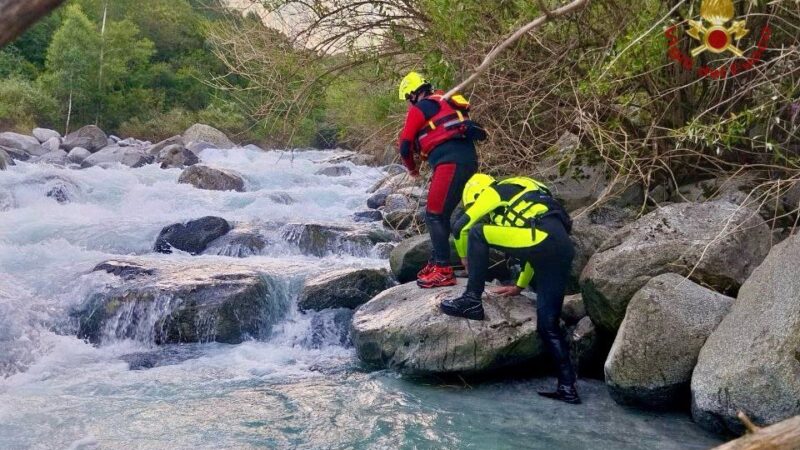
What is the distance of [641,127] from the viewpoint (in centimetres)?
723

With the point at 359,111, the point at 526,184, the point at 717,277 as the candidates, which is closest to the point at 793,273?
the point at 717,277

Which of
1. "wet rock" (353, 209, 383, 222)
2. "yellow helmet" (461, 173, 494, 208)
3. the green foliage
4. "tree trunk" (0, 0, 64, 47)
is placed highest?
the green foliage

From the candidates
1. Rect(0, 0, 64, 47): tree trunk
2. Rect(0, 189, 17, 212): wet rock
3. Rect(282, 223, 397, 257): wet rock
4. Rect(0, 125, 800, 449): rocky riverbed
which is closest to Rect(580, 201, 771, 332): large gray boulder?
Rect(0, 125, 800, 449): rocky riverbed

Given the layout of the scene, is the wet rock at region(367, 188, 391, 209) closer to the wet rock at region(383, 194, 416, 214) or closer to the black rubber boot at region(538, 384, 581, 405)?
the wet rock at region(383, 194, 416, 214)

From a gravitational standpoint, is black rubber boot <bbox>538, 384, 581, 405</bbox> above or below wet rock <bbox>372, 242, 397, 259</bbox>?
below

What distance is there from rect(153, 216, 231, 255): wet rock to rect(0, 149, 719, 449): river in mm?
380

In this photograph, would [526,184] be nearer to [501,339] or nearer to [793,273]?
[501,339]

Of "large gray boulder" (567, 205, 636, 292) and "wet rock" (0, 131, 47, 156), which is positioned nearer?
"large gray boulder" (567, 205, 636, 292)

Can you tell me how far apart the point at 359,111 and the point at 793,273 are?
7.34 metres

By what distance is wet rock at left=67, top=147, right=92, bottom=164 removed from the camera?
67.5 feet

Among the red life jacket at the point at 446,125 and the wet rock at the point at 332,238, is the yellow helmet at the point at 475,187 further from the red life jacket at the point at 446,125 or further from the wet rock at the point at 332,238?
the wet rock at the point at 332,238

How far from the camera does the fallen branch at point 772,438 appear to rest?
85.0 inches

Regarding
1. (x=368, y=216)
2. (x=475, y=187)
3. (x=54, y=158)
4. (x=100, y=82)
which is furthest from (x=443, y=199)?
(x=100, y=82)

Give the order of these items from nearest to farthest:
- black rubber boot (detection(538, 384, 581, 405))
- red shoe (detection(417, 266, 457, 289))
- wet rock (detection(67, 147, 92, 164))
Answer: black rubber boot (detection(538, 384, 581, 405)) → red shoe (detection(417, 266, 457, 289)) → wet rock (detection(67, 147, 92, 164))
